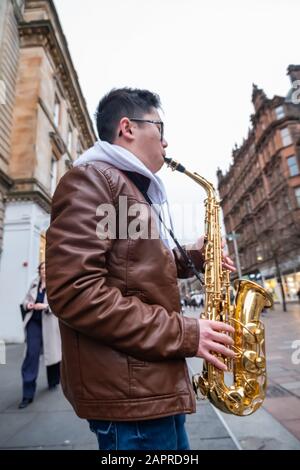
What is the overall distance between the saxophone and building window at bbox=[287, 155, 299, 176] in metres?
31.3

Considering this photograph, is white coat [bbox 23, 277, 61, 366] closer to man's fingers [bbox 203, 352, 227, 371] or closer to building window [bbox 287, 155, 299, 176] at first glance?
man's fingers [bbox 203, 352, 227, 371]

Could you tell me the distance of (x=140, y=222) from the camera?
4.33ft

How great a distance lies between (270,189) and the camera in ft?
110

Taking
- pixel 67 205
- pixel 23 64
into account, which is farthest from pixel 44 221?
pixel 67 205

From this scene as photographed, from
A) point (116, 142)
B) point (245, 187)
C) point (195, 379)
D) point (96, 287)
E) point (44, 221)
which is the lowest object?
point (195, 379)

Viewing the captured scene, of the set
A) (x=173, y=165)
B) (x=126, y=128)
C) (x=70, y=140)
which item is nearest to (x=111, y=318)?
(x=126, y=128)

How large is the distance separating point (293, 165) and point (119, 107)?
1270 inches

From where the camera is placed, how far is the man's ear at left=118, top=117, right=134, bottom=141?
5.41 ft

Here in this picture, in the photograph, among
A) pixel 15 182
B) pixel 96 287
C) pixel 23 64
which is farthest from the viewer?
pixel 23 64

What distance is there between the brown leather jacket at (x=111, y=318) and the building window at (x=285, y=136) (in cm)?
3407

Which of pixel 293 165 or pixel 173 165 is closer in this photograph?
pixel 173 165

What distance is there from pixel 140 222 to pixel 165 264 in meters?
0.23

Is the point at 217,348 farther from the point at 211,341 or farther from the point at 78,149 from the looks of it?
the point at 78,149
